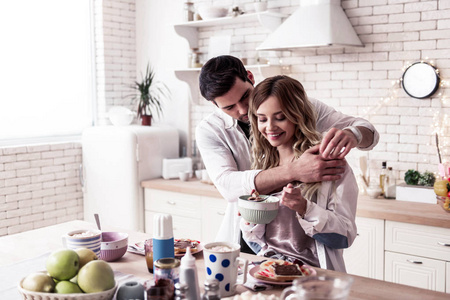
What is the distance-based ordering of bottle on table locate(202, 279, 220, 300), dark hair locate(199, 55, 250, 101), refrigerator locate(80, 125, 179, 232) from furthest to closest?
1. refrigerator locate(80, 125, 179, 232)
2. dark hair locate(199, 55, 250, 101)
3. bottle on table locate(202, 279, 220, 300)

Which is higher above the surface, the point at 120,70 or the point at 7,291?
the point at 120,70

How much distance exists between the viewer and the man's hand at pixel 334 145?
2068 millimetres

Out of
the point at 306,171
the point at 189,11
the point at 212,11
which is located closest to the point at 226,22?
the point at 212,11

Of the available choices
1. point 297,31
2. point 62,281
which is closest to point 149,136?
point 297,31

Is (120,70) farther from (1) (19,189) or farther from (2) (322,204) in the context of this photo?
(2) (322,204)

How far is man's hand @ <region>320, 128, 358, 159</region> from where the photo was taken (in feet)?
6.79

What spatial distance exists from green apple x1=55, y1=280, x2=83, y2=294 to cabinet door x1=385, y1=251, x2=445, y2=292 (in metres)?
2.31

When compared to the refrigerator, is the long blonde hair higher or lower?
higher

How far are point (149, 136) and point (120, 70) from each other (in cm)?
96

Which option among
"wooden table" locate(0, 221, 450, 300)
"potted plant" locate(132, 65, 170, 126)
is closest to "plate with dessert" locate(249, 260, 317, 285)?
"wooden table" locate(0, 221, 450, 300)

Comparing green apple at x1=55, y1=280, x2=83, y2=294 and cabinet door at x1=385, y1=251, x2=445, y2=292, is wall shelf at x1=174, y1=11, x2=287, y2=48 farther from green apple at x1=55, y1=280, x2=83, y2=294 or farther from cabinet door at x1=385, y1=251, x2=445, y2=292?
green apple at x1=55, y1=280, x2=83, y2=294

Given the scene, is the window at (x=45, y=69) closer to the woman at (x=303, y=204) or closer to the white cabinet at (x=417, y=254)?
the woman at (x=303, y=204)

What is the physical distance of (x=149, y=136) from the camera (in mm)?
4648

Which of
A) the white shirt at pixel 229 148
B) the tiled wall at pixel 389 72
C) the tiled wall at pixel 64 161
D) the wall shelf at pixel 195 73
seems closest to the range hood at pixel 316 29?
the tiled wall at pixel 389 72
